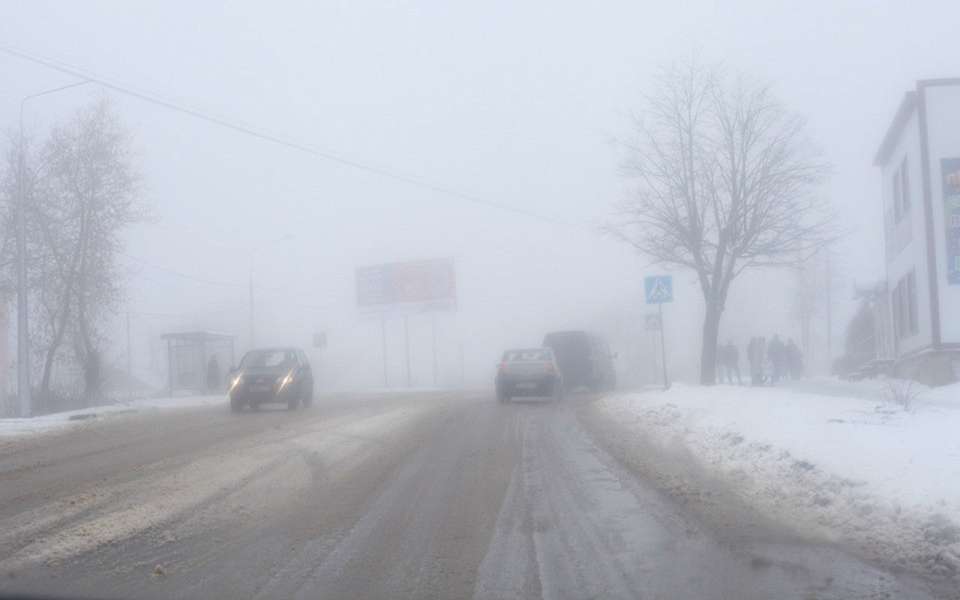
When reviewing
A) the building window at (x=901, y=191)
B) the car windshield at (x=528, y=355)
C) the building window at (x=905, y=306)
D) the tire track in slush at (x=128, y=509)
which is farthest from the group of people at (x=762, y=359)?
the tire track in slush at (x=128, y=509)

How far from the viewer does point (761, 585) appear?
7.05 meters

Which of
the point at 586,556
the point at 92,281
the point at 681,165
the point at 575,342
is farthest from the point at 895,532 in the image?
the point at 92,281

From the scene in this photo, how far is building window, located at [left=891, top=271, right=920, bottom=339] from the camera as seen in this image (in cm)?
3117

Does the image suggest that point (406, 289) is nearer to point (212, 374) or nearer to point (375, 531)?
point (212, 374)

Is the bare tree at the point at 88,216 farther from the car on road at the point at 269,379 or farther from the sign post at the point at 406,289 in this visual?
the sign post at the point at 406,289

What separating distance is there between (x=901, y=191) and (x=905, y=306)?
3.60 m

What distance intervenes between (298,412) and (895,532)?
19.1 meters

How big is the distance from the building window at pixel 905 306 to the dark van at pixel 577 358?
998 centimetres

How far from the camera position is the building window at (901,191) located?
31008 mm

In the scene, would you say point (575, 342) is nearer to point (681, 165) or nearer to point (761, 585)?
point (681, 165)

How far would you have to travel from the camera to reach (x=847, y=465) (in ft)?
34.0

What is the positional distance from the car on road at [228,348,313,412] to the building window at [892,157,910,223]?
17.9 meters

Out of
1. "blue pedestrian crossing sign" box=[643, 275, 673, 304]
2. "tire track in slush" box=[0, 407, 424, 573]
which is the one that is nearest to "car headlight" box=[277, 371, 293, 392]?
"blue pedestrian crossing sign" box=[643, 275, 673, 304]

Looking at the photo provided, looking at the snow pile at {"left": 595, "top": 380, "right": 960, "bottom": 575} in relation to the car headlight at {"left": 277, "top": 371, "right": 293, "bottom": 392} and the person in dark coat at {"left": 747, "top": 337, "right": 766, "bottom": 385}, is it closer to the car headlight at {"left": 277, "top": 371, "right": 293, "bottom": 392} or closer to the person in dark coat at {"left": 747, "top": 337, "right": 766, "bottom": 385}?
the car headlight at {"left": 277, "top": 371, "right": 293, "bottom": 392}
